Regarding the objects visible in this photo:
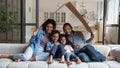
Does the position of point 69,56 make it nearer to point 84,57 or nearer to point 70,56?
point 70,56

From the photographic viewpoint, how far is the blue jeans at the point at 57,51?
3321 millimetres

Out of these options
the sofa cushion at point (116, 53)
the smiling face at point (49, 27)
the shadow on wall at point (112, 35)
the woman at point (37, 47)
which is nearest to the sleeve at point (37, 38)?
the woman at point (37, 47)

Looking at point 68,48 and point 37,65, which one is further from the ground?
point 68,48

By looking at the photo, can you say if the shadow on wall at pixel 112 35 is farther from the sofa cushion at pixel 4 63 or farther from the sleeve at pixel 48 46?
the sofa cushion at pixel 4 63

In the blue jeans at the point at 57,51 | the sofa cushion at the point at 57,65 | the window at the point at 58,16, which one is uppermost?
the window at the point at 58,16

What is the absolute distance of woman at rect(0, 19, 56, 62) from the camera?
327cm

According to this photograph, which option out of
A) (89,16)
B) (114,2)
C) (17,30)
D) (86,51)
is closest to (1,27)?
(17,30)

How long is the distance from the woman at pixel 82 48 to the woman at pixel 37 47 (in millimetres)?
336

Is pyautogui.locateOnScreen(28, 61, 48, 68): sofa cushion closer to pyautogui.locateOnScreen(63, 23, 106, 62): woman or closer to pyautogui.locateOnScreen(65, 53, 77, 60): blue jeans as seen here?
pyautogui.locateOnScreen(65, 53, 77, 60): blue jeans

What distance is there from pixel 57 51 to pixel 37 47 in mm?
348

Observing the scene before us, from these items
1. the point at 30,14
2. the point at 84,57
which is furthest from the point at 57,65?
the point at 30,14

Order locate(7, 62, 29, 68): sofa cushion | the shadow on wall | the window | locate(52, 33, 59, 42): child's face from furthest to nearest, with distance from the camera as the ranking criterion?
the window < the shadow on wall < locate(52, 33, 59, 42): child's face < locate(7, 62, 29, 68): sofa cushion

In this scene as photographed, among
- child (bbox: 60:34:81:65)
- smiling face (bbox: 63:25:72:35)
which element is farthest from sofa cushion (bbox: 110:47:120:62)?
smiling face (bbox: 63:25:72:35)

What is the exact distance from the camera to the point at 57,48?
134 inches
